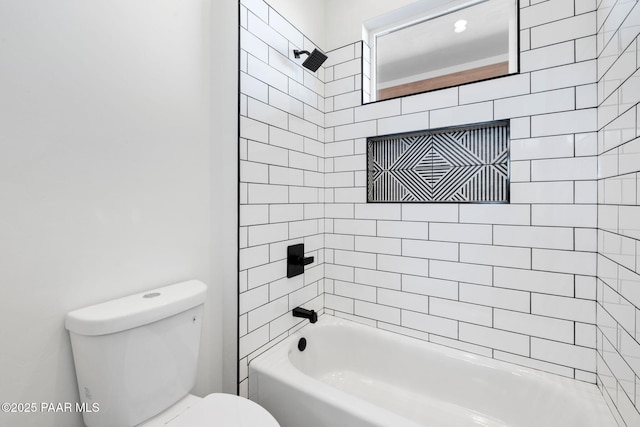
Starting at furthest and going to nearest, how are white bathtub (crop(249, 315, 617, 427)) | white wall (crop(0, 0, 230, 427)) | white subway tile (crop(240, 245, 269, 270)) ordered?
white subway tile (crop(240, 245, 269, 270))
white bathtub (crop(249, 315, 617, 427))
white wall (crop(0, 0, 230, 427))

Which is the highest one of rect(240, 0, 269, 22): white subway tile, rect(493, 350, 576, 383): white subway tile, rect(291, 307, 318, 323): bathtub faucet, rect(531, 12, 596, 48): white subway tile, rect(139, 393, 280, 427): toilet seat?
rect(240, 0, 269, 22): white subway tile

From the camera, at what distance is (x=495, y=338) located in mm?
1430

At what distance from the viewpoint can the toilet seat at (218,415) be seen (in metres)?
0.94

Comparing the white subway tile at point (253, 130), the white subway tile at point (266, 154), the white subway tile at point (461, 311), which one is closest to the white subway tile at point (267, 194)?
the white subway tile at point (266, 154)

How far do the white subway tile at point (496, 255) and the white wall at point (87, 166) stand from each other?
4.34ft

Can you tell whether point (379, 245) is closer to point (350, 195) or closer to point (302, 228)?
point (350, 195)

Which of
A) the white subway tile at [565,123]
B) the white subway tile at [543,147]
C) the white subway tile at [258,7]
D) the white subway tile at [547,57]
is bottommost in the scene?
the white subway tile at [543,147]

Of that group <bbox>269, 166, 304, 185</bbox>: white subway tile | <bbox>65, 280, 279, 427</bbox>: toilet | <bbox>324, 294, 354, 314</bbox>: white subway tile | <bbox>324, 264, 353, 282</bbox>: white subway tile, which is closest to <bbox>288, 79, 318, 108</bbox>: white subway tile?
<bbox>269, 166, 304, 185</bbox>: white subway tile

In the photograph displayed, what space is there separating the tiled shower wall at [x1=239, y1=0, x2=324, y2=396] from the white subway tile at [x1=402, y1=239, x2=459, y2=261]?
0.58 metres

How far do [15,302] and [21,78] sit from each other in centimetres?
63

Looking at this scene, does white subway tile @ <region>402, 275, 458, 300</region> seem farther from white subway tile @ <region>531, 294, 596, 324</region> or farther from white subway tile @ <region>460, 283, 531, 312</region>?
white subway tile @ <region>531, 294, 596, 324</region>

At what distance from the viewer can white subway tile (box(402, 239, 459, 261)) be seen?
1.52 m

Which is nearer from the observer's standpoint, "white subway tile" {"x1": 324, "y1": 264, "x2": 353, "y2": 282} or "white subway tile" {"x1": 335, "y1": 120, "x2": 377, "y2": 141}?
"white subway tile" {"x1": 335, "y1": 120, "x2": 377, "y2": 141}

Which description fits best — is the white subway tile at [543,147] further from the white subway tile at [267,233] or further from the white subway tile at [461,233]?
the white subway tile at [267,233]
